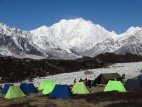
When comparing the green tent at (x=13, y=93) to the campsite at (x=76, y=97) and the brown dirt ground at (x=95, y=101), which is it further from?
the brown dirt ground at (x=95, y=101)

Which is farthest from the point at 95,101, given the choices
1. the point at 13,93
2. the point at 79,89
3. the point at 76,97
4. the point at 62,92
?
the point at 13,93

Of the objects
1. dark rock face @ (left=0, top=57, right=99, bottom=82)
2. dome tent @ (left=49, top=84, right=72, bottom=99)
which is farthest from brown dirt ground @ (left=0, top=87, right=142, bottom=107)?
dark rock face @ (left=0, top=57, right=99, bottom=82)

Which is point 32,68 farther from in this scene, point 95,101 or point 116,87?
point 95,101

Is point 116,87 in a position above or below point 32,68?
below

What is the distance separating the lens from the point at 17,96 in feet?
185

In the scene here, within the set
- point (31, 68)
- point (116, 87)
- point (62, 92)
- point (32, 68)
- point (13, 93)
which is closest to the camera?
point (62, 92)

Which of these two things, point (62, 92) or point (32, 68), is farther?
point (32, 68)

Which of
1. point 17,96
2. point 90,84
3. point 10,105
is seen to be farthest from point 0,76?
point 10,105

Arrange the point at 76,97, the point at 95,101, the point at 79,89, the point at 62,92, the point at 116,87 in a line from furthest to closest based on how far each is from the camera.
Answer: the point at 79,89, the point at 116,87, the point at 62,92, the point at 76,97, the point at 95,101

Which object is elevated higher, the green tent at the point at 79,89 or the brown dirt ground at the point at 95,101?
the green tent at the point at 79,89

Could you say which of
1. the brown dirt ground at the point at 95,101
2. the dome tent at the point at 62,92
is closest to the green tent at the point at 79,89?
the brown dirt ground at the point at 95,101

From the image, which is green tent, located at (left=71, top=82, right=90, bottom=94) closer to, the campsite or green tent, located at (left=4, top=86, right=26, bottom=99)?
the campsite

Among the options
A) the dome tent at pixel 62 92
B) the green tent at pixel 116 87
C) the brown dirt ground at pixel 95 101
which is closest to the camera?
the brown dirt ground at pixel 95 101

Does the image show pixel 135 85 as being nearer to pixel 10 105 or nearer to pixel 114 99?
pixel 114 99
